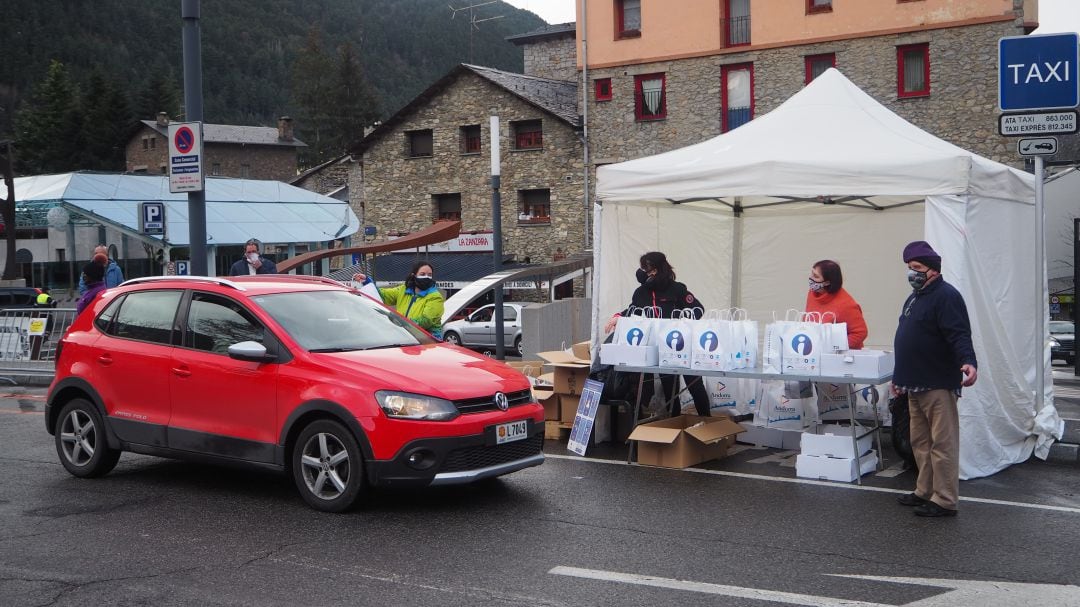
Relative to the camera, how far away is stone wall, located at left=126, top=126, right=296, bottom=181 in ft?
263

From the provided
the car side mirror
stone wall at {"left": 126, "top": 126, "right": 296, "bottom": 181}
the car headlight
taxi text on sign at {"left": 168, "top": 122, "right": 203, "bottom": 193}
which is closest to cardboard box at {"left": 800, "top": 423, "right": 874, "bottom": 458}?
the car headlight

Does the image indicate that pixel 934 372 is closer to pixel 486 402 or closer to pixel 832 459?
pixel 832 459

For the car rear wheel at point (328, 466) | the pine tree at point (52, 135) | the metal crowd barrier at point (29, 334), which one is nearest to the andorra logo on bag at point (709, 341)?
the car rear wheel at point (328, 466)

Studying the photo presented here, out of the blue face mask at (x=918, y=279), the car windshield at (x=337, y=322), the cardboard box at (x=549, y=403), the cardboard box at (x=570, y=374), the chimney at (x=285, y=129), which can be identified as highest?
the chimney at (x=285, y=129)

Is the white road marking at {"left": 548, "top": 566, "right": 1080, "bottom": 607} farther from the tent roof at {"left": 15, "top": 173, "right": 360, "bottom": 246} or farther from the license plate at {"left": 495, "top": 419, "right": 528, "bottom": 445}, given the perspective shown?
the tent roof at {"left": 15, "top": 173, "right": 360, "bottom": 246}

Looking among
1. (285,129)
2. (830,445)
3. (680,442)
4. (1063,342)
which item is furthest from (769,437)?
(285,129)

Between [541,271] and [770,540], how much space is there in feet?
28.9

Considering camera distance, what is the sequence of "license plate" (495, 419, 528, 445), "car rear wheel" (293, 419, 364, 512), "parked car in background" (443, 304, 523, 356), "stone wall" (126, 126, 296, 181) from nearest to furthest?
"car rear wheel" (293, 419, 364, 512), "license plate" (495, 419, 528, 445), "parked car in background" (443, 304, 523, 356), "stone wall" (126, 126, 296, 181)

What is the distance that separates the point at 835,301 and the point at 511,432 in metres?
3.56

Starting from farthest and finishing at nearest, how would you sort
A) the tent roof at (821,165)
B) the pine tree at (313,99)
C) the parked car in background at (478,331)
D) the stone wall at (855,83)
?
the pine tree at (313,99) < the stone wall at (855,83) < the parked car in background at (478,331) < the tent roof at (821,165)

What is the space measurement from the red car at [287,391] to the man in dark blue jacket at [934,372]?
8.86 feet

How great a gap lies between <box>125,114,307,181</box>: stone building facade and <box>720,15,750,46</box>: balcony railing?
48.5 m

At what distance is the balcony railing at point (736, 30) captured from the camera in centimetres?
4091

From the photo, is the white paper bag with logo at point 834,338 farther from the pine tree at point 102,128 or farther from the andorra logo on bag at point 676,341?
the pine tree at point 102,128
